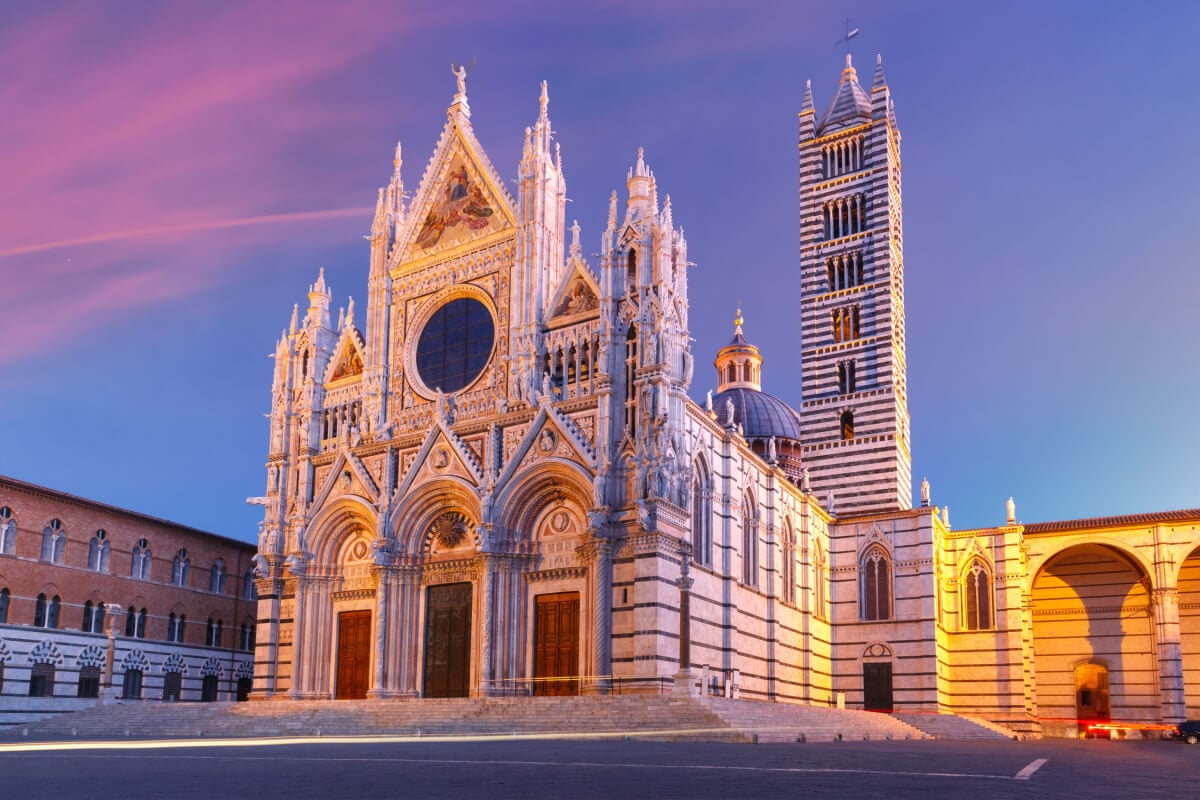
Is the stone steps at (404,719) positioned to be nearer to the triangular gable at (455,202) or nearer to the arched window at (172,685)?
the arched window at (172,685)

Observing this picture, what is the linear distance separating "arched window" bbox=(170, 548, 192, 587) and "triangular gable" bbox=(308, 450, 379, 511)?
31.2 feet

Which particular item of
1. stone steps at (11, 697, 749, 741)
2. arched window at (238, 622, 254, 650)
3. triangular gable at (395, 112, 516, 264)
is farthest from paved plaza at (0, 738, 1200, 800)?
arched window at (238, 622, 254, 650)

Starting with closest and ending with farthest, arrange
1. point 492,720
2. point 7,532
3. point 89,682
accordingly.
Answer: point 492,720
point 7,532
point 89,682

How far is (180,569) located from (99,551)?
13.7 feet

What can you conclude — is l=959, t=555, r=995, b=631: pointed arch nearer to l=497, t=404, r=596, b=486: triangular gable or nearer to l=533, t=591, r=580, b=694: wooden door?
l=533, t=591, r=580, b=694: wooden door

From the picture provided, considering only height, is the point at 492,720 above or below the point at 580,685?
below

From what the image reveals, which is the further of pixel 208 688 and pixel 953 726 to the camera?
pixel 208 688

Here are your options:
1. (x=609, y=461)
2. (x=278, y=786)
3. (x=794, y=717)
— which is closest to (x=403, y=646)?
(x=609, y=461)

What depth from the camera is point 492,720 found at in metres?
26.4

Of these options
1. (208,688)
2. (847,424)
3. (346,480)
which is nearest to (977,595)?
(847,424)

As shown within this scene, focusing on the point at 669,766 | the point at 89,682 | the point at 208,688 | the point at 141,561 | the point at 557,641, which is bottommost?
the point at 208,688

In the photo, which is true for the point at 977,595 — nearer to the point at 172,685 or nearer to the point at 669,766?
the point at 172,685

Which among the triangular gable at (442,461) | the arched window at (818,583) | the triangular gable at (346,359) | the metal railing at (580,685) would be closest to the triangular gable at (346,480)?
the triangular gable at (442,461)

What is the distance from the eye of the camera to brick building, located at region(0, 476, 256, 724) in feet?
119
